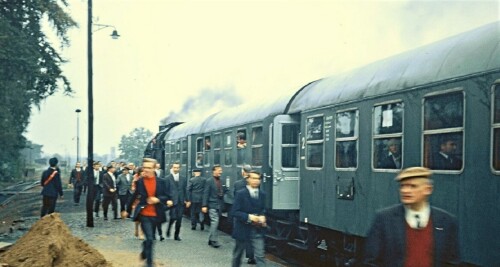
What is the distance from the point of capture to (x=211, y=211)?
14852 mm

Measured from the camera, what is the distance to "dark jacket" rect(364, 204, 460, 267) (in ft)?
14.7

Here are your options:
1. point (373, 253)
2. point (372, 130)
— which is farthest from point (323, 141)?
point (373, 253)

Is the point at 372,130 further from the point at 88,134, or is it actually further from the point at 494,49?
the point at 88,134

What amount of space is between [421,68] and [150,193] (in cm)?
433

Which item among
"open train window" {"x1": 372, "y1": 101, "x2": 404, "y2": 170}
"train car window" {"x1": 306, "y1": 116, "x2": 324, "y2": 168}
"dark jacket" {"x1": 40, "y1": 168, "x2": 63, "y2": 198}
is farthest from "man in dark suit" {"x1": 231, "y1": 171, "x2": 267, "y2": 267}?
"dark jacket" {"x1": 40, "y1": 168, "x2": 63, "y2": 198}

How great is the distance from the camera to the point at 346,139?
1064 cm

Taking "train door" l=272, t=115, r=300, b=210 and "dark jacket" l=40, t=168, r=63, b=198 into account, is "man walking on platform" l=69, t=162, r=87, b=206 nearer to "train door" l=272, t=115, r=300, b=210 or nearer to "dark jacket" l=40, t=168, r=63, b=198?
"dark jacket" l=40, t=168, r=63, b=198

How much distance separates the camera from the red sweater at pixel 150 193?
1006 cm

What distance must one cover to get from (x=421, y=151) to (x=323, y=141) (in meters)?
3.65

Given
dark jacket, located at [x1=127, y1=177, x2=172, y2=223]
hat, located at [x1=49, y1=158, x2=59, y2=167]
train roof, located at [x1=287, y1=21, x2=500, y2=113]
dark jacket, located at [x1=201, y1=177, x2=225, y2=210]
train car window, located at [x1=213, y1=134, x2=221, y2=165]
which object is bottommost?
dark jacket, located at [x1=201, y1=177, x2=225, y2=210]

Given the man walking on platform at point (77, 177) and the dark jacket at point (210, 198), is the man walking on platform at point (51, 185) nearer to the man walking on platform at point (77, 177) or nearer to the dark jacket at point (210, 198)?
the dark jacket at point (210, 198)

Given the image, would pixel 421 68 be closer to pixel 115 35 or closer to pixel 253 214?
pixel 253 214

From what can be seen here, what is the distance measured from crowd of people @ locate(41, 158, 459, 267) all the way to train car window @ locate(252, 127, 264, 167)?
36.8 inches

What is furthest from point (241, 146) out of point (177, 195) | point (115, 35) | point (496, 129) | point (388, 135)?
point (496, 129)
